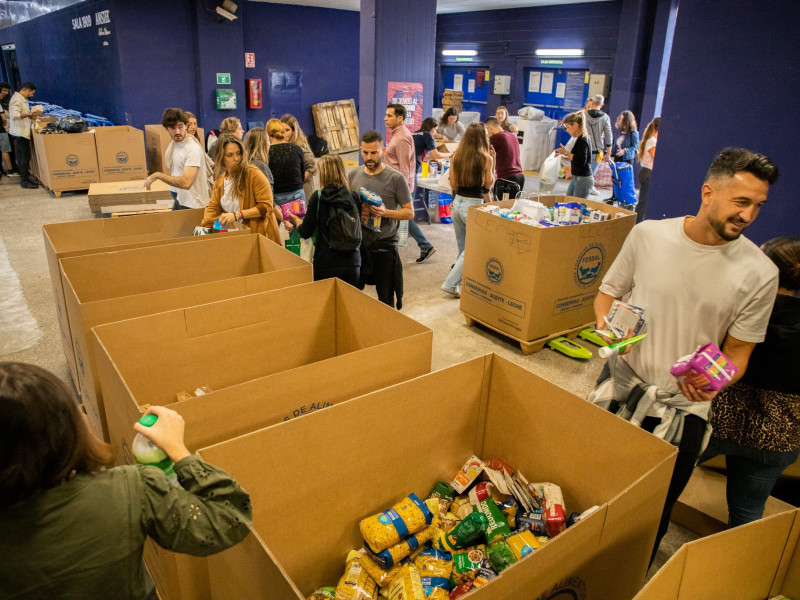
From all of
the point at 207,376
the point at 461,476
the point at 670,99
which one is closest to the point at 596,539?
the point at 461,476

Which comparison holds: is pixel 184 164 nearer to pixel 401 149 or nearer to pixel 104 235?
pixel 104 235

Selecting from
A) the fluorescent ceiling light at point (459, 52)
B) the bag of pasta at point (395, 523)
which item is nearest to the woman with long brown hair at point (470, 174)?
the bag of pasta at point (395, 523)

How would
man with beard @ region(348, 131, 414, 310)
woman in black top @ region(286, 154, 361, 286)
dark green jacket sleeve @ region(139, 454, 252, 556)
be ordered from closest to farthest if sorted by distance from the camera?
dark green jacket sleeve @ region(139, 454, 252, 556) < woman in black top @ region(286, 154, 361, 286) < man with beard @ region(348, 131, 414, 310)

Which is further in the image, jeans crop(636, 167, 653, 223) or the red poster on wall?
the red poster on wall

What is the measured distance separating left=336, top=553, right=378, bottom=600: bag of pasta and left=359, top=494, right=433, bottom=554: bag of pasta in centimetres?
7

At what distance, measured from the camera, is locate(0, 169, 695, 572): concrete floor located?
3.84 m

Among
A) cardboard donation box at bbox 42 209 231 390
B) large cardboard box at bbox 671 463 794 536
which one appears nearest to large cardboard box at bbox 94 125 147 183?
cardboard donation box at bbox 42 209 231 390

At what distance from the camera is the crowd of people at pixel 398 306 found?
0.96 metres

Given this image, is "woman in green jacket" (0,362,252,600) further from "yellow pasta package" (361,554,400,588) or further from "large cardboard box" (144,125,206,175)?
"large cardboard box" (144,125,206,175)

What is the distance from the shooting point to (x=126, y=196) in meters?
7.36

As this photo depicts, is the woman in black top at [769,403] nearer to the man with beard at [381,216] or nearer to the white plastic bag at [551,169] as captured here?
the man with beard at [381,216]

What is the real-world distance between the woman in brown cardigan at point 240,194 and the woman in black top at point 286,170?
3.63 ft

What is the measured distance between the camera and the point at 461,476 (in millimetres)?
2158

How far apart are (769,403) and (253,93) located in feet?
37.4
